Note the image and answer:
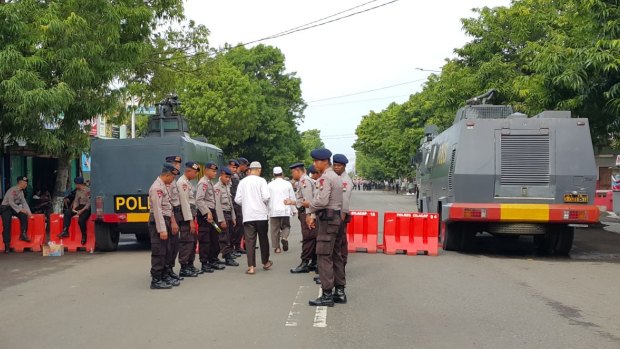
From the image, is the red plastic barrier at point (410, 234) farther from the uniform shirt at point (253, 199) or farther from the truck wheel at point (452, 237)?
the uniform shirt at point (253, 199)

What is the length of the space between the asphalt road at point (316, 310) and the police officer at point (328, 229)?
1.11 ft

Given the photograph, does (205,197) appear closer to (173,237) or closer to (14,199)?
(173,237)

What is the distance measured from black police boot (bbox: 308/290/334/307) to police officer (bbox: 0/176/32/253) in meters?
8.55

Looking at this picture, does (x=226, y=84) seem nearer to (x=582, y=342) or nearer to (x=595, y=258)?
(x=595, y=258)

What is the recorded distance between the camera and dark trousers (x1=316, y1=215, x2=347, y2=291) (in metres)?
7.59

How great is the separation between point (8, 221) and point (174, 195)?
600 centimetres

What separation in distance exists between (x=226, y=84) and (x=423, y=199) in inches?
810

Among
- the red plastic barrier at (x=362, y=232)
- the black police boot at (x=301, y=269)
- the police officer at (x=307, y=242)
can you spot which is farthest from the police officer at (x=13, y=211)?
the red plastic barrier at (x=362, y=232)

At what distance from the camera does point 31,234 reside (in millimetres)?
13812

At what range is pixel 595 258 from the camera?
1292 centimetres

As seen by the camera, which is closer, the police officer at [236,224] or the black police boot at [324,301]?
the black police boot at [324,301]

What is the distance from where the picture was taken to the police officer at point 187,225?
376 inches

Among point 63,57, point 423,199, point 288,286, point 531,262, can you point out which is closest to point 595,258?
point 531,262

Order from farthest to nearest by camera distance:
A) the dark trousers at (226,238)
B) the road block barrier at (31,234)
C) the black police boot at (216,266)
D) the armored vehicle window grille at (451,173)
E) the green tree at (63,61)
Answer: the road block barrier at (31,234)
the armored vehicle window grille at (451,173)
the green tree at (63,61)
the dark trousers at (226,238)
the black police boot at (216,266)
